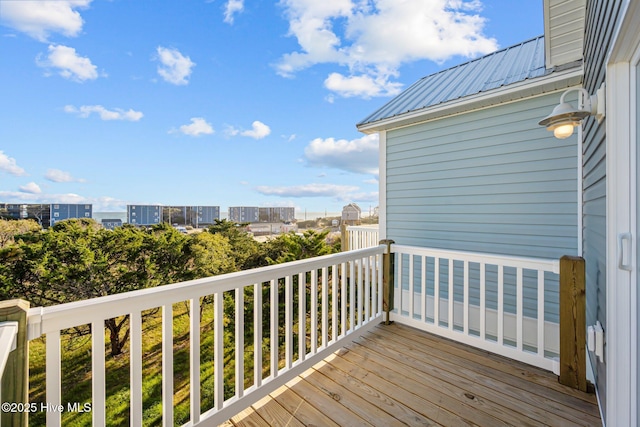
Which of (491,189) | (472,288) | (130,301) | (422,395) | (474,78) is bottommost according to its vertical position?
(422,395)

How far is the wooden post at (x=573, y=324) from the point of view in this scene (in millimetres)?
2008

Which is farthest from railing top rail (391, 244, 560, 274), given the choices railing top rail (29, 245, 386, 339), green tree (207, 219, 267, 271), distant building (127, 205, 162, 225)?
green tree (207, 219, 267, 271)

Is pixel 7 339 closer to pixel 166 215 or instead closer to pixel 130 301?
pixel 130 301

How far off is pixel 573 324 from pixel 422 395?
1214mm


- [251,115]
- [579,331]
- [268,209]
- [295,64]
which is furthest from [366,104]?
[579,331]

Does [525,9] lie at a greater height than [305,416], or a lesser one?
greater

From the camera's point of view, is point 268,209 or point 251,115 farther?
point 251,115

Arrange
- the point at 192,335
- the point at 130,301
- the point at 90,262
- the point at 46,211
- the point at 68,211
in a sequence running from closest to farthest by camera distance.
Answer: the point at 130,301 < the point at 192,335 < the point at 46,211 < the point at 68,211 < the point at 90,262

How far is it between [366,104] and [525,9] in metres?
7.39

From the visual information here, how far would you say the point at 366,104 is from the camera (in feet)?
38.7

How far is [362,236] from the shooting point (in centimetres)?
650

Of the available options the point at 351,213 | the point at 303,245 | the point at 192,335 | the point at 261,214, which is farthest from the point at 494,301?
the point at 261,214

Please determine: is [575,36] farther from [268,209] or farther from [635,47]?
[268,209]

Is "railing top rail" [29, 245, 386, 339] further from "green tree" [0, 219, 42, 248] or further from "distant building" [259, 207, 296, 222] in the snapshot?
"distant building" [259, 207, 296, 222]
